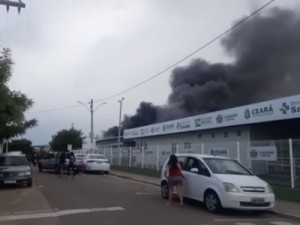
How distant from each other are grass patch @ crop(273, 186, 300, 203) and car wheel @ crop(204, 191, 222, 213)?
404 centimetres

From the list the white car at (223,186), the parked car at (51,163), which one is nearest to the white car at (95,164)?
the parked car at (51,163)

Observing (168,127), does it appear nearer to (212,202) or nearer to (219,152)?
(219,152)

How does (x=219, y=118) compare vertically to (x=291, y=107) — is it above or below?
above

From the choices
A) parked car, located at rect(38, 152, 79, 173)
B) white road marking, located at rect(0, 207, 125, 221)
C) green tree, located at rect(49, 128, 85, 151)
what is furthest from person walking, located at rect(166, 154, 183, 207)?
green tree, located at rect(49, 128, 85, 151)

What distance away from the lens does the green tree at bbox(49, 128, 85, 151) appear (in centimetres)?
8219

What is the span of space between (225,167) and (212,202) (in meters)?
1.45

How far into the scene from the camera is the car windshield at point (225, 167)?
13.5 m

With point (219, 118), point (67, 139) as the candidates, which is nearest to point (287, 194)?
point (219, 118)

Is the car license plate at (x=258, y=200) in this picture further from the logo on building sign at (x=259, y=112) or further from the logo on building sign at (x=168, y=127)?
the logo on building sign at (x=168, y=127)

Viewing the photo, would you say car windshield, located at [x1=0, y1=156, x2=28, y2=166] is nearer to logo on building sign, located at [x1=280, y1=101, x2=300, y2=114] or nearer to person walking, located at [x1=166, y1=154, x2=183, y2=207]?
person walking, located at [x1=166, y1=154, x2=183, y2=207]

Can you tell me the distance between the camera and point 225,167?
1382cm

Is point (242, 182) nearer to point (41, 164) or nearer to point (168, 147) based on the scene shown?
point (168, 147)

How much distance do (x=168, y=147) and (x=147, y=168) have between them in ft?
12.0

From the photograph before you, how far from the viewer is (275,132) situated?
3167 centimetres
